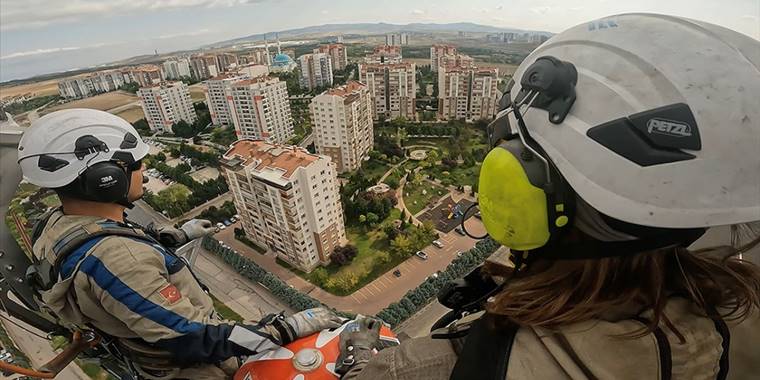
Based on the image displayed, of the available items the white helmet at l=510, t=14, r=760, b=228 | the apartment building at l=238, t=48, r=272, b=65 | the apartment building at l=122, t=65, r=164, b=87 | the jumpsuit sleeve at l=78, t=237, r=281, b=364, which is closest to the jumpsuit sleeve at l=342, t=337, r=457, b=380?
the white helmet at l=510, t=14, r=760, b=228

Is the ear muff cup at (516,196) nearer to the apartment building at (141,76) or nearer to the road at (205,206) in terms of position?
the road at (205,206)

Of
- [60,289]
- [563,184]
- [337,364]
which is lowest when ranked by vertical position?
[337,364]

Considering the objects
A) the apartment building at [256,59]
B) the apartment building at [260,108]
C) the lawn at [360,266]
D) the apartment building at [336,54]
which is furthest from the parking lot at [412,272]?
the apartment building at [256,59]

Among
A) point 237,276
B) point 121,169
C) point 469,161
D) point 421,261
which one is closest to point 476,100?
point 469,161

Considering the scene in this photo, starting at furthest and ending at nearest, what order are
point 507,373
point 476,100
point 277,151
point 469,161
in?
1. point 476,100
2. point 469,161
3. point 277,151
4. point 507,373

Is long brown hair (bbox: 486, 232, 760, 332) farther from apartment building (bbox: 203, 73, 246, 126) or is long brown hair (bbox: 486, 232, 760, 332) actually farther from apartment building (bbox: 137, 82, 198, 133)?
apartment building (bbox: 137, 82, 198, 133)

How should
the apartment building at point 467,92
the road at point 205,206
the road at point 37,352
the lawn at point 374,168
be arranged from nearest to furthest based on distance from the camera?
the road at point 37,352
the road at point 205,206
the lawn at point 374,168
the apartment building at point 467,92

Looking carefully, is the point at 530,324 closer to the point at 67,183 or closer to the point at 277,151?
the point at 67,183
